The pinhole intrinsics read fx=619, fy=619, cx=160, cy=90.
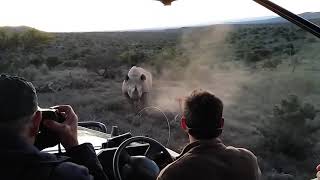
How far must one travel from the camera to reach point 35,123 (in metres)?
2.83

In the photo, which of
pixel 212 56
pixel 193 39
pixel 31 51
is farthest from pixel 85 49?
pixel 193 39

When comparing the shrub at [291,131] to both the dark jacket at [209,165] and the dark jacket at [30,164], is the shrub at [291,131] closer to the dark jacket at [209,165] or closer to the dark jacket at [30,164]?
the dark jacket at [209,165]

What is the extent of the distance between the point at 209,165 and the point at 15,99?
3.68ft

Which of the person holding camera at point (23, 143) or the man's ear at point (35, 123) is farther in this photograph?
the man's ear at point (35, 123)

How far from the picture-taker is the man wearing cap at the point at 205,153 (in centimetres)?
330

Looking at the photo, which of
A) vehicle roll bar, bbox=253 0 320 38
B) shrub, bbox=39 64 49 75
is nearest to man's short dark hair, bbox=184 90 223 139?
vehicle roll bar, bbox=253 0 320 38

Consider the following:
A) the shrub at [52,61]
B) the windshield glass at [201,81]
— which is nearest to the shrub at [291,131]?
the windshield glass at [201,81]

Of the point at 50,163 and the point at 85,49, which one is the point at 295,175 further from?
the point at 85,49

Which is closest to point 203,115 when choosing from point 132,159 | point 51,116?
point 132,159

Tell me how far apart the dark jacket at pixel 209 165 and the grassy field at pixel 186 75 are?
9138mm

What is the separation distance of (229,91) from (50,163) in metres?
26.2

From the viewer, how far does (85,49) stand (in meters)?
42.2

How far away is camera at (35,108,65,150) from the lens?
3045 millimetres

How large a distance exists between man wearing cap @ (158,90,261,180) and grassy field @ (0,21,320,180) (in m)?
9.16
